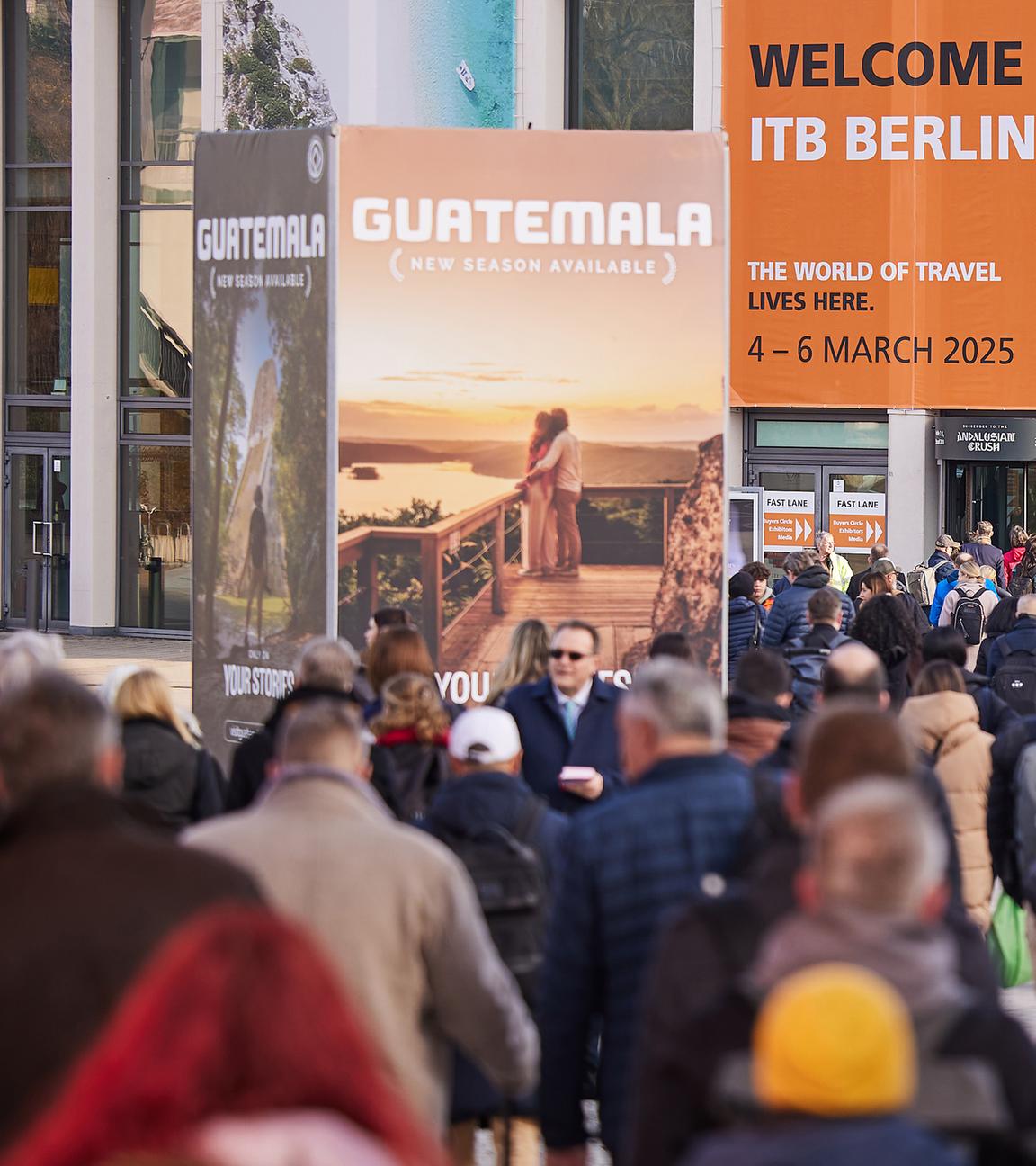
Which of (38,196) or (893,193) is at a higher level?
(38,196)

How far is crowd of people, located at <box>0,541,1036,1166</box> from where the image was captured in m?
1.93

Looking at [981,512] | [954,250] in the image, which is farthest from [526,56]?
[981,512]

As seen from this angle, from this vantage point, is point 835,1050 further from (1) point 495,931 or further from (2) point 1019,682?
(2) point 1019,682

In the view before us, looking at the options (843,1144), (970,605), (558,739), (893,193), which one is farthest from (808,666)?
(893,193)

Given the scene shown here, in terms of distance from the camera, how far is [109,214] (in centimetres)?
2891

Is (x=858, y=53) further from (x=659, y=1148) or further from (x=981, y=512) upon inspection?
(x=659, y=1148)

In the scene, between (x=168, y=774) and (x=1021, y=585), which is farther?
(x=1021, y=585)

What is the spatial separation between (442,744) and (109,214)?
2363 centimetres

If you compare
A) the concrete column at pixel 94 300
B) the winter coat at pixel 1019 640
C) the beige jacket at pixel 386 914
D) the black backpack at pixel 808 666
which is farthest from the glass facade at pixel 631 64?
the beige jacket at pixel 386 914

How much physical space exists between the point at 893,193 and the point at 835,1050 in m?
23.9

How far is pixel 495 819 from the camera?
5.53 meters

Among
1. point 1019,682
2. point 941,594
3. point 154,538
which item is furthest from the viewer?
point 154,538

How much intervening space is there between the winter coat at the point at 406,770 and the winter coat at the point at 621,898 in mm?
2041

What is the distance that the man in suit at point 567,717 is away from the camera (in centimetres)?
762
